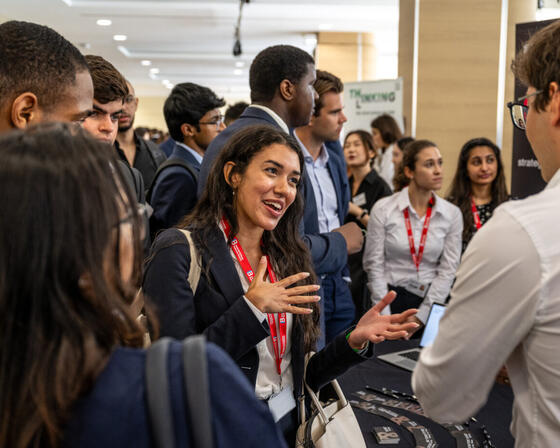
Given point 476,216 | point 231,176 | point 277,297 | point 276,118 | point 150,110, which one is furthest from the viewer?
point 150,110

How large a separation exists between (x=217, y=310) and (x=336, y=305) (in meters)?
1.31

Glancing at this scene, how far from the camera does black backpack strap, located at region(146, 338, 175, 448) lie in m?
0.63

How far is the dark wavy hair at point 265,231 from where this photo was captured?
1737 mm

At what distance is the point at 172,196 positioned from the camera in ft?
8.79

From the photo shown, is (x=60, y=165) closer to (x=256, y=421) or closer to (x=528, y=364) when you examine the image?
(x=256, y=421)

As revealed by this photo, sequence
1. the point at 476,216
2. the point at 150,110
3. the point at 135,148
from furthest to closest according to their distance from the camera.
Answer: the point at 150,110, the point at 476,216, the point at 135,148

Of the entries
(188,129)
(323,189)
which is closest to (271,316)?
(323,189)

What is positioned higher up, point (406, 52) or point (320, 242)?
point (406, 52)

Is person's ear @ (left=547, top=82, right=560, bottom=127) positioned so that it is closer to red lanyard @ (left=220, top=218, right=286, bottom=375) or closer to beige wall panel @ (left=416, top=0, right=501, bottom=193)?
red lanyard @ (left=220, top=218, right=286, bottom=375)

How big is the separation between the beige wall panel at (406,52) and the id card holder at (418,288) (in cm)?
353

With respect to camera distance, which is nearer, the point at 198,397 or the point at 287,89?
the point at 198,397

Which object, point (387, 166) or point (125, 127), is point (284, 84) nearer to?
point (125, 127)

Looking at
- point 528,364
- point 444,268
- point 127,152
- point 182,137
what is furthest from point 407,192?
point 528,364

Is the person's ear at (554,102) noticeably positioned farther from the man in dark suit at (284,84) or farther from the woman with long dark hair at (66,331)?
the man in dark suit at (284,84)
